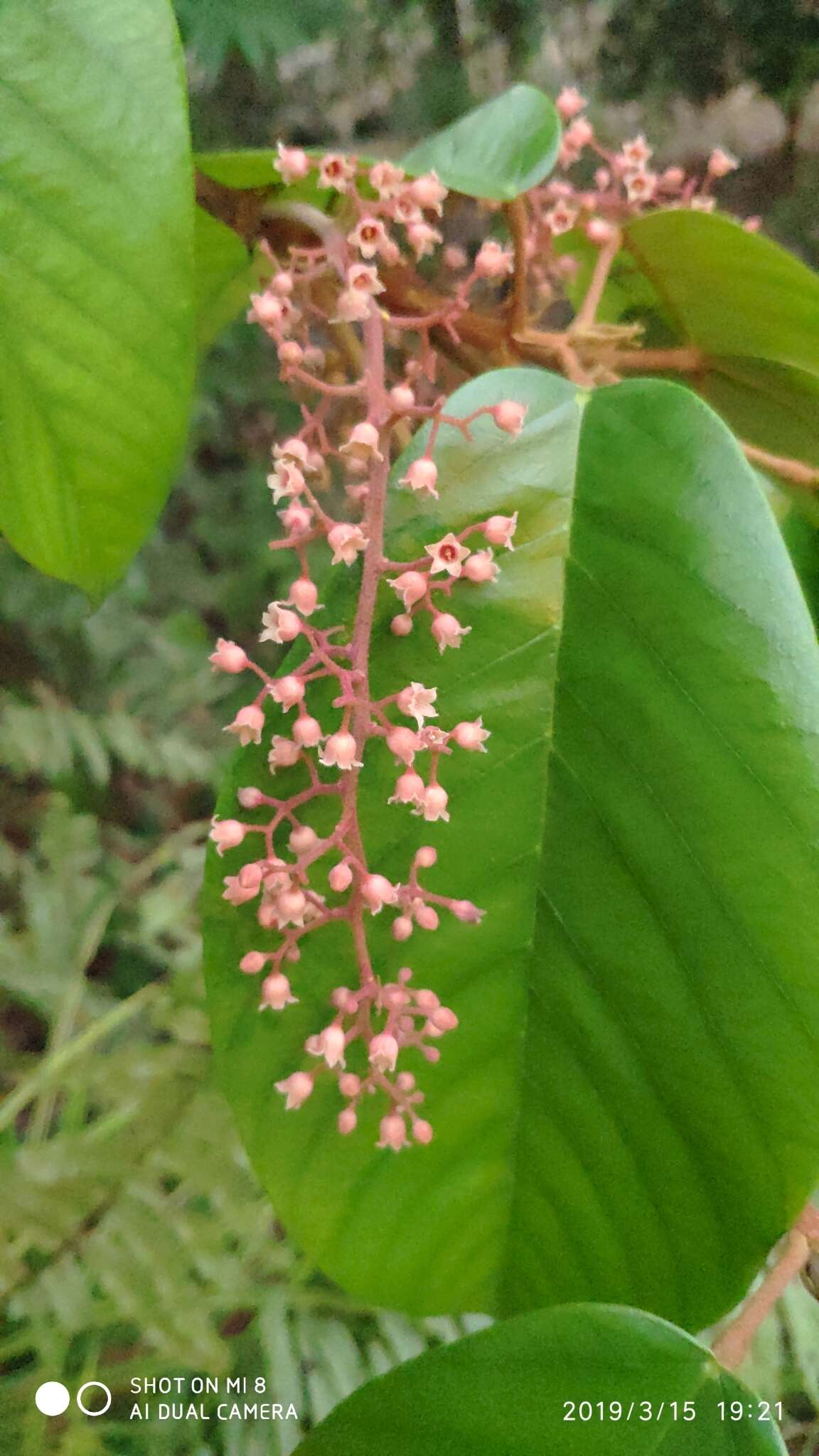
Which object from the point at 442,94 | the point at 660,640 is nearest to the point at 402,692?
the point at 660,640

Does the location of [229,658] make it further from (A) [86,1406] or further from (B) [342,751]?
(A) [86,1406]

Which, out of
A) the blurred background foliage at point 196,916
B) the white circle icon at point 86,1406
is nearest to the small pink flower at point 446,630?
the blurred background foliage at point 196,916

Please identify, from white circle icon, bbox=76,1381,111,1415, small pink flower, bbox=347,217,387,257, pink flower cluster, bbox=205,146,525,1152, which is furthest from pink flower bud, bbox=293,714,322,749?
white circle icon, bbox=76,1381,111,1415

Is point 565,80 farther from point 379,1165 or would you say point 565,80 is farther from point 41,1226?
point 41,1226

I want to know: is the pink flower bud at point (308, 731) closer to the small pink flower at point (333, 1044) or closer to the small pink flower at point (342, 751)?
the small pink flower at point (342, 751)

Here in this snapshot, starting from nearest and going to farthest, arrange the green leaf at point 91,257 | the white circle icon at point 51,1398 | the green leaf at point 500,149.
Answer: the green leaf at point 91,257 → the green leaf at point 500,149 → the white circle icon at point 51,1398

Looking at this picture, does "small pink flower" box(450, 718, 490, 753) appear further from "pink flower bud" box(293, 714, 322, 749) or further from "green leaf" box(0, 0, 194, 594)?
"green leaf" box(0, 0, 194, 594)
